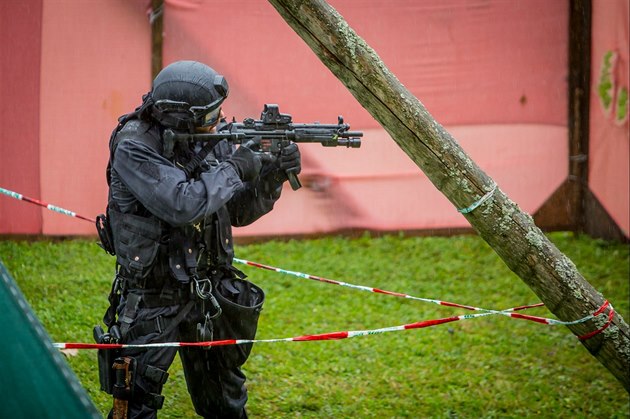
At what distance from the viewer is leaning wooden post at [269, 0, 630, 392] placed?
177 inches

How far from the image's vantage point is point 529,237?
4.79 metres

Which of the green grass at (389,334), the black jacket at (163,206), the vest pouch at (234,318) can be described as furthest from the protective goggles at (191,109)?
the green grass at (389,334)

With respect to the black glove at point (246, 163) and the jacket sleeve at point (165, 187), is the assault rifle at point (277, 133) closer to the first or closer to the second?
the black glove at point (246, 163)

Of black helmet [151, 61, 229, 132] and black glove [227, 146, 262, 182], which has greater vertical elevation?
black helmet [151, 61, 229, 132]

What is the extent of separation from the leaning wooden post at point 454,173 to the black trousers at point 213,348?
1316mm

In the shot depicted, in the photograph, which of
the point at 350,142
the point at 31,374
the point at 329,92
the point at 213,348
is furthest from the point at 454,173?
the point at 329,92

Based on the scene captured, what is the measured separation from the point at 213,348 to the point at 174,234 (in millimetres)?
733

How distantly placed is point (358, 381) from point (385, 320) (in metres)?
1.23

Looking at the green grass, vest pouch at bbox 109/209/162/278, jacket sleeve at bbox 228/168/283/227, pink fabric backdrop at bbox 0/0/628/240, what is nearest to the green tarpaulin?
vest pouch at bbox 109/209/162/278

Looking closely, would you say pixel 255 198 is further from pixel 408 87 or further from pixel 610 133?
pixel 610 133

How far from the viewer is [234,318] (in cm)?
507

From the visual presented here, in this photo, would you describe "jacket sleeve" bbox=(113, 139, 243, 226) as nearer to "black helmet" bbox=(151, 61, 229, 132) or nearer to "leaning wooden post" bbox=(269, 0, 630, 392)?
"black helmet" bbox=(151, 61, 229, 132)

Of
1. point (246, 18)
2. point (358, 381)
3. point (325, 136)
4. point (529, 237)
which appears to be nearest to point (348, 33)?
point (325, 136)

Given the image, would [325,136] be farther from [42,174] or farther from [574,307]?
[42,174]
